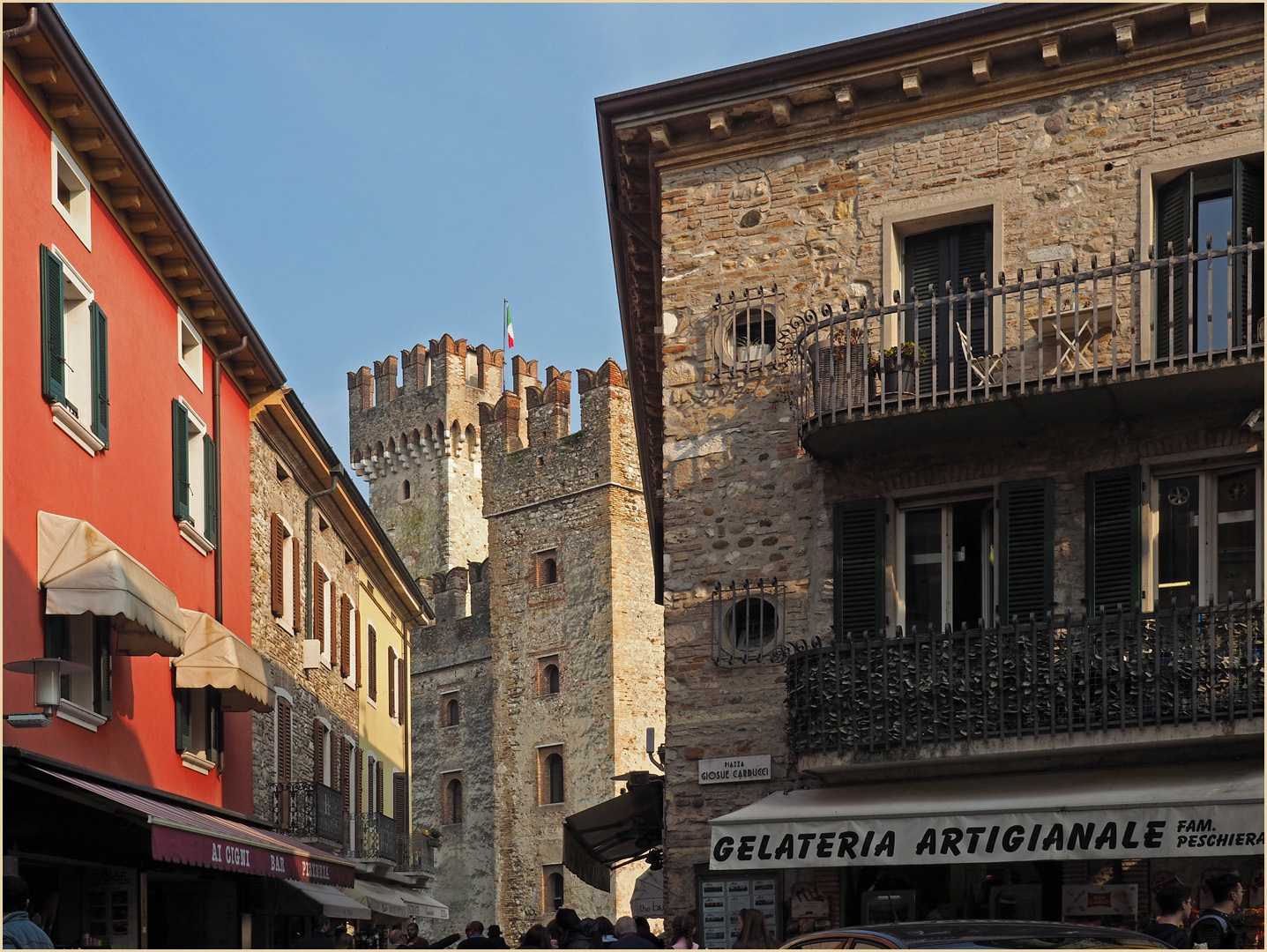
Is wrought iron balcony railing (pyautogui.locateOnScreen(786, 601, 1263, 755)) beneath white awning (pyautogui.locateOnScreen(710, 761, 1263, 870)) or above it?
above

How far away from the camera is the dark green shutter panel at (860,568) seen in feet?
48.2

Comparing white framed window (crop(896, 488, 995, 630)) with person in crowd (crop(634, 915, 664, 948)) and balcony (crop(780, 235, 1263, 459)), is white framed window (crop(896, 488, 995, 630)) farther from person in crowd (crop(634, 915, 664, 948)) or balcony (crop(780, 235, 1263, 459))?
person in crowd (crop(634, 915, 664, 948))

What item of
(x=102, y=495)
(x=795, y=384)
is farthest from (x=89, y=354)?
(x=795, y=384)

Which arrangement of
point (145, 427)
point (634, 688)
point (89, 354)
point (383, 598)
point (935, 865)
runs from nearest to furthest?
point (935, 865) < point (89, 354) < point (145, 427) < point (383, 598) < point (634, 688)

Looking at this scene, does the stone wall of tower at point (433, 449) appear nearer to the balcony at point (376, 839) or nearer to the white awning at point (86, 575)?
the balcony at point (376, 839)

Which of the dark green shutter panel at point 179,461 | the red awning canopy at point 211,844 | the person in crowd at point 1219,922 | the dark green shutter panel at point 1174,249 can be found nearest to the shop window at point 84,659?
the red awning canopy at point 211,844

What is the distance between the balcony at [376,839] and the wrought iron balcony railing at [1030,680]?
616 inches

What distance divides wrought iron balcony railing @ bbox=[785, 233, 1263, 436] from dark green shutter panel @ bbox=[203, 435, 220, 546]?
7789 mm

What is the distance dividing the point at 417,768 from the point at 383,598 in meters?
A: 22.3

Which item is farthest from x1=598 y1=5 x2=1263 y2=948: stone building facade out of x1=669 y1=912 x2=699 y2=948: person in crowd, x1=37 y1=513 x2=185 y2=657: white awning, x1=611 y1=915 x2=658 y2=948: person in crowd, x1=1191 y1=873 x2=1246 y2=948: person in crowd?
x1=37 y1=513 x2=185 y2=657: white awning

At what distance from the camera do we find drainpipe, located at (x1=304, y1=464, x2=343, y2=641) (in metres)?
25.6

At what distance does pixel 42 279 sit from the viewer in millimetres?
14070

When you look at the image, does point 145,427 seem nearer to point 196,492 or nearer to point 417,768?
point 196,492

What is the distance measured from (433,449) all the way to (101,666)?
188 feet
